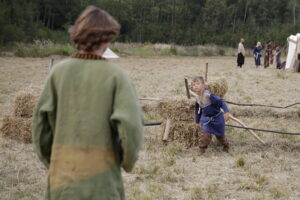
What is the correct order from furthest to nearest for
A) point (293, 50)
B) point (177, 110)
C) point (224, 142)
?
point (293, 50)
point (177, 110)
point (224, 142)

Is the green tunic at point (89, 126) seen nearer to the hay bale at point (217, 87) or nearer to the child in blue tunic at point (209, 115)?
the child in blue tunic at point (209, 115)

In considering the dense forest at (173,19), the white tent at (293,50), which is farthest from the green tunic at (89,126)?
the dense forest at (173,19)

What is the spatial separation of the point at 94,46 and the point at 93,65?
0.31 feet

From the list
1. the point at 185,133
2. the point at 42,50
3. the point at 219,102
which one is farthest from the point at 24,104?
the point at 42,50

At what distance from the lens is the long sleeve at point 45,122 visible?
213 centimetres

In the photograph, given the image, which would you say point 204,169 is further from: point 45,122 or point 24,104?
point 45,122

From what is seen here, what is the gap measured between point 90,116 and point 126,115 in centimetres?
19

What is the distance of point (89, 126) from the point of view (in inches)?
81.1

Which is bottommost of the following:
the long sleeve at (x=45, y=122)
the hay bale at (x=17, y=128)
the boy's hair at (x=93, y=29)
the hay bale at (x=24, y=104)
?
the hay bale at (x=17, y=128)

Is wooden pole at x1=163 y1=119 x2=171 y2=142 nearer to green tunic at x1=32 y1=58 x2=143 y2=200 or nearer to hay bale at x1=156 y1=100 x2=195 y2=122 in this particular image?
hay bale at x1=156 y1=100 x2=195 y2=122

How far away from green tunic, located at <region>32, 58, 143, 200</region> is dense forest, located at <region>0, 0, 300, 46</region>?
31507 millimetres

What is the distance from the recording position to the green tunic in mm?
2020

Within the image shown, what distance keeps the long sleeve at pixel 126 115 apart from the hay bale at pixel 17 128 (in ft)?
15.4

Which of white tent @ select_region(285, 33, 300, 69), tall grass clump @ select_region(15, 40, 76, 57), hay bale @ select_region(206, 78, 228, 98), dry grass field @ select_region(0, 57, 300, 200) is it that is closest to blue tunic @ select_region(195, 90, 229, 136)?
dry grass field @ select_region(0, 57, 300, 200)
